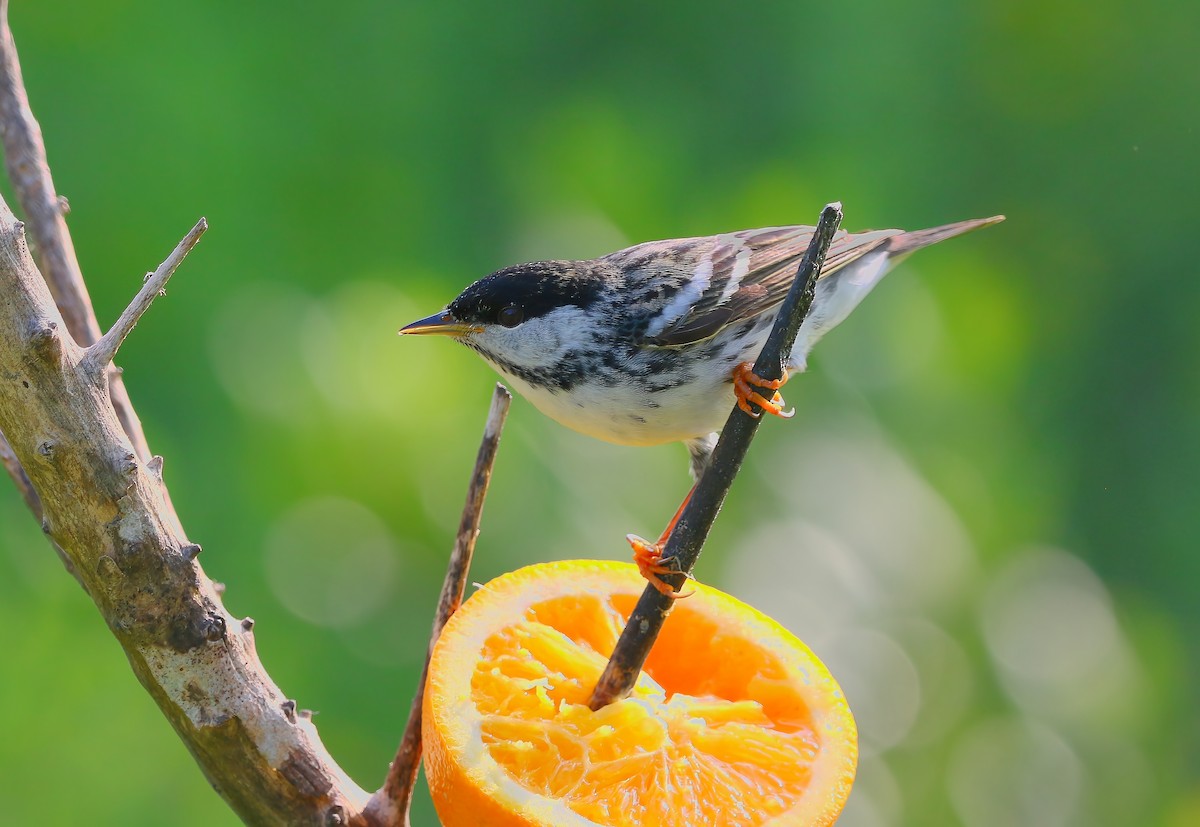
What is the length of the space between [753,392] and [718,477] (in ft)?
1.30

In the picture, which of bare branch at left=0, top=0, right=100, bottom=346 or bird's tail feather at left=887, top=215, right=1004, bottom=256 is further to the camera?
bird's tail feather at left=887, top=215, right=1004, bottom=256

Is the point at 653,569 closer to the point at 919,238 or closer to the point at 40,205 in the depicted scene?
the point at 40,205

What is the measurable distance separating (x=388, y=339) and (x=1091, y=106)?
2.91 meters

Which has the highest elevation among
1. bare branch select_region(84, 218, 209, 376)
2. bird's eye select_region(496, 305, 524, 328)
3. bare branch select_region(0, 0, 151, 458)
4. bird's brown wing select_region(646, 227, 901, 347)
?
bird's brown wing select_region(646, 227, 901, 347)

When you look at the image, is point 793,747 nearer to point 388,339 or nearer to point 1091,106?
point 388,339

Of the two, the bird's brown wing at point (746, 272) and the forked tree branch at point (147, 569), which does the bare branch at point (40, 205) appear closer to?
the forked tree branch at point (147, 569)

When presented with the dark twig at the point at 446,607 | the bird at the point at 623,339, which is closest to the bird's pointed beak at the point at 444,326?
the bird at the point at 623,339

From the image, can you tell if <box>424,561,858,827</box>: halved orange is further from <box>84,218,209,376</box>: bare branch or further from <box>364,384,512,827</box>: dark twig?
<box>84,218,209,376</box>: bare branch

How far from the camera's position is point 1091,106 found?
169 inches

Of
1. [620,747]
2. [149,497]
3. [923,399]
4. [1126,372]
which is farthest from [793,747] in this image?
[1126,372]

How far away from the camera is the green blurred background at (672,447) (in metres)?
2.81

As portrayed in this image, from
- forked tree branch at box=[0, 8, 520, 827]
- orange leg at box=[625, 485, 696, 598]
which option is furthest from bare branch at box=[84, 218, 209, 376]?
orange leg at box=[625, 485, 696, 598]

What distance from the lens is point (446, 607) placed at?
4.67 ft

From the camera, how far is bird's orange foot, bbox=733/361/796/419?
136 centimetres
